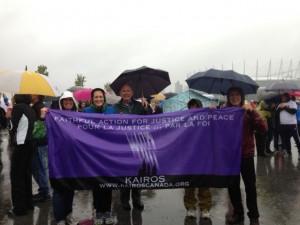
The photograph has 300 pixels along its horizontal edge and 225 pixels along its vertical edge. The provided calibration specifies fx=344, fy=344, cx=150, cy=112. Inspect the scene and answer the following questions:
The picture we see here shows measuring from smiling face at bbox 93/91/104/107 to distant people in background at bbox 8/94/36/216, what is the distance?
3.56ft

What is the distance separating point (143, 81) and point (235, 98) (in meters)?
1.57

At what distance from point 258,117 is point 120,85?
210cm

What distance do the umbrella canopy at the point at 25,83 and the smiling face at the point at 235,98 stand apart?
245 centimetres

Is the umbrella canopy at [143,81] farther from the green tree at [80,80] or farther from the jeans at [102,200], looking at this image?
the green tree at [80,80]

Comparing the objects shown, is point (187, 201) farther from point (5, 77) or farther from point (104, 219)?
point (5, 77)

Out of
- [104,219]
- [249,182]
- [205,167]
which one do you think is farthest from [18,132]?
[249,182]

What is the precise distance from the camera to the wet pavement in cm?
488

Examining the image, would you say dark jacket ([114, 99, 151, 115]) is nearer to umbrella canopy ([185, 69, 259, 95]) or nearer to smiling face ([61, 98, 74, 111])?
smiling face ([61, 98, 74, 111])

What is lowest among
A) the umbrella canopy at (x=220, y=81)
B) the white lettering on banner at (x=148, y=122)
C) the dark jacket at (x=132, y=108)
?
the white lettering on banner at (x=148, y=122)

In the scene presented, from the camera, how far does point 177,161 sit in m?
4.44

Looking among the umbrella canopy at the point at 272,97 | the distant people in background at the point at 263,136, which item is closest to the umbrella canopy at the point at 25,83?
the distant people in background at the point at 263,136

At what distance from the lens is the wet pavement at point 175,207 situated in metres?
4.88

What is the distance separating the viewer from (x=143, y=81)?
5.52 meters

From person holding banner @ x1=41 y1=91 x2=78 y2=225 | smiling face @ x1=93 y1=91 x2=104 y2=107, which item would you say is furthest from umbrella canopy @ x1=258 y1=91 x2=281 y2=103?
person holding banner @ x1=41 y1=91 x2=78 y2=225
